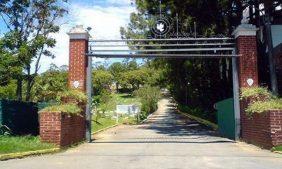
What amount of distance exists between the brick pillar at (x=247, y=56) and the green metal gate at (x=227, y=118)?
1427 mm

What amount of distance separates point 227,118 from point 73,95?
7493 mm

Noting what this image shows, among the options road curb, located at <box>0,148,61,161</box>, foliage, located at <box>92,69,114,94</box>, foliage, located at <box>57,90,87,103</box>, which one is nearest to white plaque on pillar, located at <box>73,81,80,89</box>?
foliage, located at <box>57,90,87,103</box>

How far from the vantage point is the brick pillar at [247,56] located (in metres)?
18.8

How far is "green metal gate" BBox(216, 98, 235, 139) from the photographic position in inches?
788

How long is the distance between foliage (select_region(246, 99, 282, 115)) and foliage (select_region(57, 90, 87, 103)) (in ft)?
20.6

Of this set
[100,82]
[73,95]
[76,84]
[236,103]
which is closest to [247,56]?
[236,103]

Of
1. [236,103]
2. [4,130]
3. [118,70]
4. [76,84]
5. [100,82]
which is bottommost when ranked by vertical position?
[4,130]

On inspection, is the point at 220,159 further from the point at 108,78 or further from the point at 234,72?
the point at 108,78

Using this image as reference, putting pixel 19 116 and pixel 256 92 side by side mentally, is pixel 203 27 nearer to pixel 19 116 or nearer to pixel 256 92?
pixel 256 92

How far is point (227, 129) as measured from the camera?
21.7 meters

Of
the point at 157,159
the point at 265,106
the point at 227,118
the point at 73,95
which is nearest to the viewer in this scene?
the point at 157,159

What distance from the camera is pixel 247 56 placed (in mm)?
18906

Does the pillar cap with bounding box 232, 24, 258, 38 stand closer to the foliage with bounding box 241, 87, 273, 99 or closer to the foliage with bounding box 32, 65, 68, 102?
the foliage with bounding box 241, 87, 273, 99

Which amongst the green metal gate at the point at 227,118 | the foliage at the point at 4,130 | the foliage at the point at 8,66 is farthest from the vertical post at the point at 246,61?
the foliage at the point at 8,66
